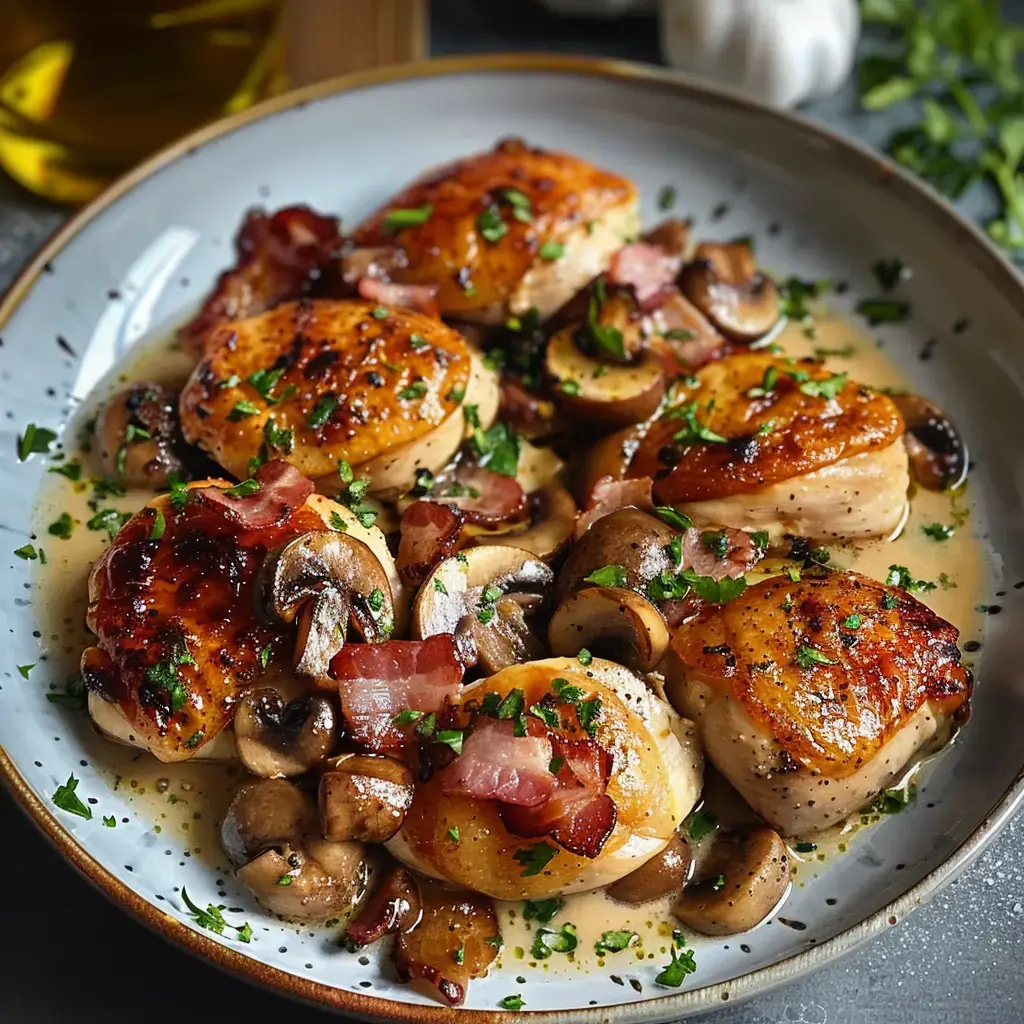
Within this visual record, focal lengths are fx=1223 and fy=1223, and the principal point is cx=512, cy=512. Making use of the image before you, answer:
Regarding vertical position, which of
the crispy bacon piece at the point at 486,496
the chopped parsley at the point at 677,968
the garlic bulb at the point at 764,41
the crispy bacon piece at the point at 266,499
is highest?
the garlic bulb at the point at 764,41

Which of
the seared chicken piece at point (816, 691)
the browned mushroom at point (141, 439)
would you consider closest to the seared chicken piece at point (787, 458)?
the seared chicken piece at point (816, 691)

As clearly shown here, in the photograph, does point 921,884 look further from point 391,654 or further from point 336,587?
point 336,587

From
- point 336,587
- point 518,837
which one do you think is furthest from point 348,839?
point 336,587

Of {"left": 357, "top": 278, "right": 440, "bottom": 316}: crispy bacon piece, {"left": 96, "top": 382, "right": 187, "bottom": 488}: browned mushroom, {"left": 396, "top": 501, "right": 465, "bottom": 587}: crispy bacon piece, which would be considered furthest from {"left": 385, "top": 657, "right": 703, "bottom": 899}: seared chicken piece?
{"left": 357, "top": 278, "right": 440, "bottom": 316}: crispy bacon piece

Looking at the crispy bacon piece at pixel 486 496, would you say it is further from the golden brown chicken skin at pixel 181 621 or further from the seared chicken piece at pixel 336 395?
the golden brown chicken skin at pixel 181 621

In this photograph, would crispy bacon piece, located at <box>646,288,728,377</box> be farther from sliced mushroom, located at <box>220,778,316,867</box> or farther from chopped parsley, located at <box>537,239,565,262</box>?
sliced mushroom, located at <box>220,778,316,867</box>
